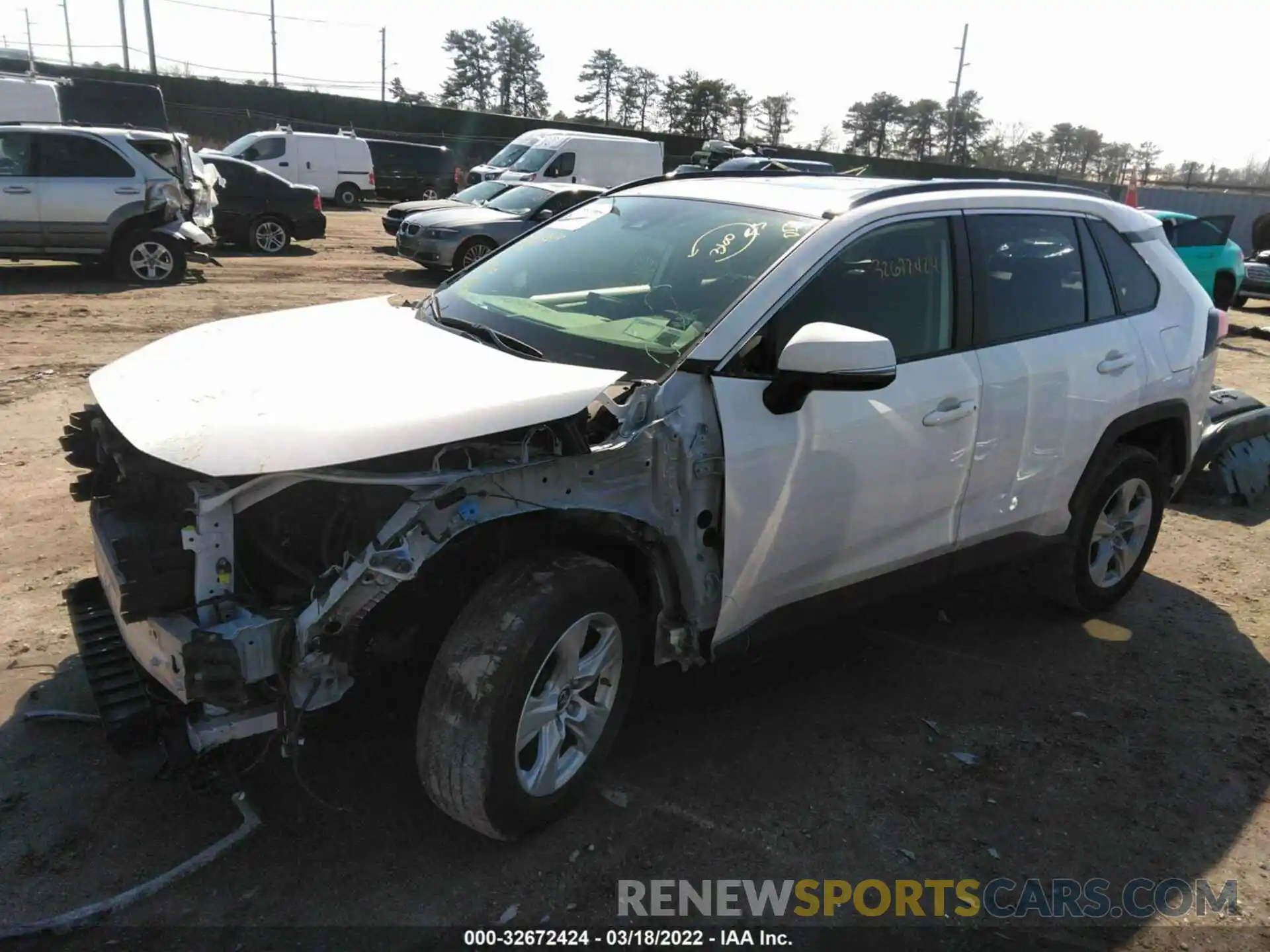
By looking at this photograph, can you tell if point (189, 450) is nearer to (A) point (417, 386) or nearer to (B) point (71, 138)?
(A) point (417, 386)

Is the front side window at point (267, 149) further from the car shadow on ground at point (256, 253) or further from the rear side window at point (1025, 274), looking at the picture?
the rear side window at point (1025, 274)

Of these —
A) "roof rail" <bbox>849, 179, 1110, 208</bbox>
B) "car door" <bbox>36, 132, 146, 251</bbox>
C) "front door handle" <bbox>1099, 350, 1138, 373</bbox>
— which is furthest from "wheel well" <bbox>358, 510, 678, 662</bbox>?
"car door" <bbox>36, 132, 146, 251</bbox>

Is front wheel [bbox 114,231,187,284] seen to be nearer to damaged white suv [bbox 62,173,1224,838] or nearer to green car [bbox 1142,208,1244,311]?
damaged white suv [bbox 62,173,1224,838]

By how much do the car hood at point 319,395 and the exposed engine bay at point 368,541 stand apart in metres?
0.09

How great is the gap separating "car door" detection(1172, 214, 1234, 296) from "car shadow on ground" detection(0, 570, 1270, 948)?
490 inches

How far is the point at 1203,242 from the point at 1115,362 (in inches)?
505

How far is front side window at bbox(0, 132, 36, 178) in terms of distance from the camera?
11500 millimetres

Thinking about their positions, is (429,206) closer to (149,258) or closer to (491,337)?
(149,258)

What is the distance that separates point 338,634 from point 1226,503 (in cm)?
642

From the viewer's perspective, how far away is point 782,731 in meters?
3.66

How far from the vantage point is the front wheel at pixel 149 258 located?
40.7 feet

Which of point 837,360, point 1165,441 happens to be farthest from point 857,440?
point 1165,441

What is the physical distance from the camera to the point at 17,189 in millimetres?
11484

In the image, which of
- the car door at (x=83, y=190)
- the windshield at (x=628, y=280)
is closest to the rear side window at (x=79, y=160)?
the car door at (x=83, y=190)
